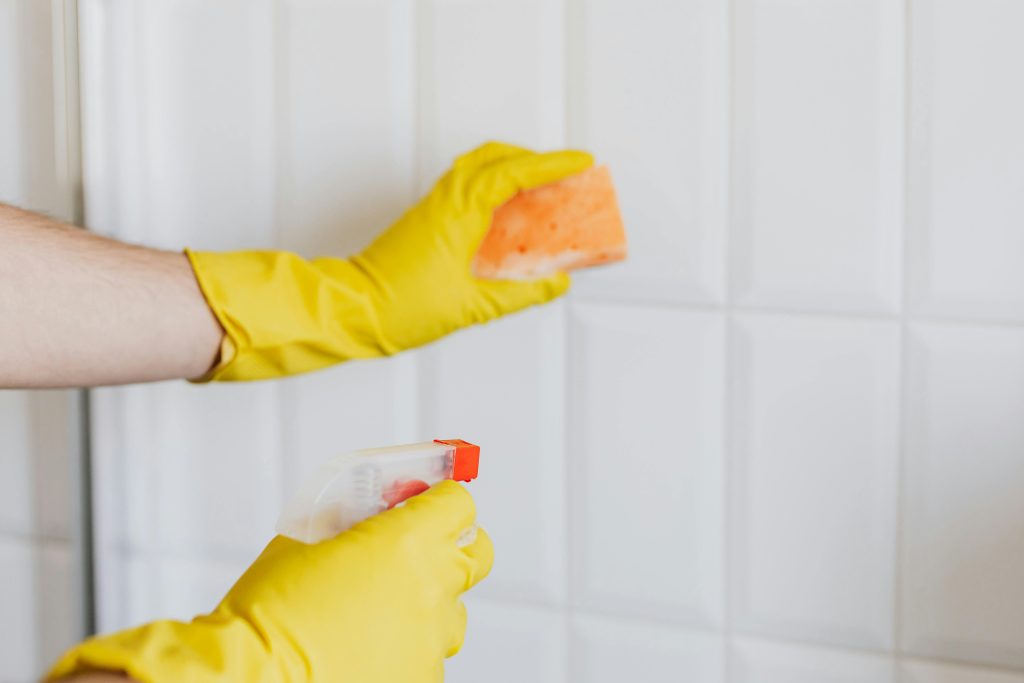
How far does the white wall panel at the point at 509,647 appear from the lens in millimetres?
1052

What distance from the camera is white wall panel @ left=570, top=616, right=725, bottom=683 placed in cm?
100

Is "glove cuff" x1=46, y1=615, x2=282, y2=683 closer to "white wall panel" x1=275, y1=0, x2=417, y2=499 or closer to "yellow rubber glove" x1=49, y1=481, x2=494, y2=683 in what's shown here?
"yellow rubber glove" x1=49, y1=481, x2=494, y2=683

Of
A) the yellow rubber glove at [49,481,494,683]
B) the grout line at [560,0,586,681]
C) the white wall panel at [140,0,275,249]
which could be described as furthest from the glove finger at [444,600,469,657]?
the white wall panel at [140,0,275,249]

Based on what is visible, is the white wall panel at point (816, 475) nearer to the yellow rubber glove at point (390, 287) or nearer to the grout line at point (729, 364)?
the grout line at point (729, 364)

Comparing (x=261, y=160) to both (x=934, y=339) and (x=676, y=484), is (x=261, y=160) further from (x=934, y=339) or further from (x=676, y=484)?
(x=934, y=339)

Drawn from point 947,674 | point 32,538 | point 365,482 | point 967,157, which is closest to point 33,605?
point 32,538

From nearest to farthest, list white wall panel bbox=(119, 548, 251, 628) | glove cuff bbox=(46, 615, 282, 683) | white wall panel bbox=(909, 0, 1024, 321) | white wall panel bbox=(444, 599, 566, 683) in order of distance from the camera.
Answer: glove cuff bbox=(46, 615, 282, 683) → white wall panel bbox=(909, 0, 1024, 321) → white wall panel bbox=(444, 599, 566, 683) → white wall panel bbox=(119, 548, 251, 628)

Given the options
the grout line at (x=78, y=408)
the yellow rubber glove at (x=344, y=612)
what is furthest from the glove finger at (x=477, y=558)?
the grout line at (x=78, y=408)

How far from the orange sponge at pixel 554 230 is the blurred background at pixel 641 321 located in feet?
0.12

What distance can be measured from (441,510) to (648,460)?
12.1 inches

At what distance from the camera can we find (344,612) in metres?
0.70

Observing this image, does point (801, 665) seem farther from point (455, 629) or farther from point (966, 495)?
point (455, 629)

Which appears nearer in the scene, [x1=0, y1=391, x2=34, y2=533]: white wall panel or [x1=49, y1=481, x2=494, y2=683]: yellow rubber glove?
[x1=49, y1=481, x2=494, y2=683]: yellow rubber glove

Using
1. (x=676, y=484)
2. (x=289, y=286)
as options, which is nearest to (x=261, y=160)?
(x=289, y=286)
